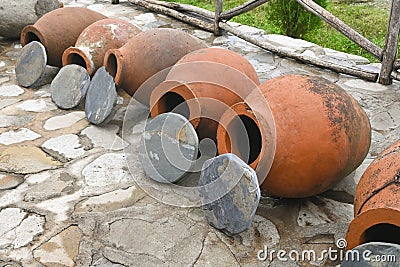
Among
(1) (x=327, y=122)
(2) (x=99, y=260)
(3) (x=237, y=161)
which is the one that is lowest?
(2) (x=99, y=260)

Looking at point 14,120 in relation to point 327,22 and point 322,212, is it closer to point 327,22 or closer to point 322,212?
point 322,212

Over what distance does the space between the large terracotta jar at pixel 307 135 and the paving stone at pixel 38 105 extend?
175 centimetres

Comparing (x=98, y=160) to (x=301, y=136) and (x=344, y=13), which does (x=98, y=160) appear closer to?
(x=301, y=136)

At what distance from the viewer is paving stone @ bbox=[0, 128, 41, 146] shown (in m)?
3.46

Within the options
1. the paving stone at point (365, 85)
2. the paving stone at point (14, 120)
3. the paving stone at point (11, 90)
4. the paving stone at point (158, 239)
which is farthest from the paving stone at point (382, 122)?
the paving stone at point (11, 90)

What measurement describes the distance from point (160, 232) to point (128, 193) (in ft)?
1.39

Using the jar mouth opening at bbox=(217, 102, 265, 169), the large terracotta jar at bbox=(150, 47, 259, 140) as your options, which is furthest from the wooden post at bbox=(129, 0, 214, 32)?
the jar mouth opening at bbox=(217, 102, 265, 169)

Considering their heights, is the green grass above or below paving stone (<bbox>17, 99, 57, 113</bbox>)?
above

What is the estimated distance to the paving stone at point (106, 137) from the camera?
3.44 m

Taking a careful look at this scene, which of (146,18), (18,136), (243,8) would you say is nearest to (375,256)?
(18,136)

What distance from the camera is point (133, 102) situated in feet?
13.3

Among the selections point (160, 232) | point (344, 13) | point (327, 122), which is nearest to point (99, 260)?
point (160, 232)

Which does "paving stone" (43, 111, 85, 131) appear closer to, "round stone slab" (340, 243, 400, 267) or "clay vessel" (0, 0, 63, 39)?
"clay vessel" (0, 0, 63, 39)

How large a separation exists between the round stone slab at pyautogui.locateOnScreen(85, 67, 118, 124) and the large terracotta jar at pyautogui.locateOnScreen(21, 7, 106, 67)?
2.71 ft
